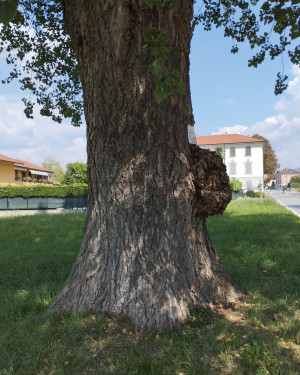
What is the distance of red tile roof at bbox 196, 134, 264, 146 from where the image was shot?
59.7 metres

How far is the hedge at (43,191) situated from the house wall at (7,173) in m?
10.2

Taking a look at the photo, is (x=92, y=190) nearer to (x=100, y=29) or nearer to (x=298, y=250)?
(x=100, y=29)

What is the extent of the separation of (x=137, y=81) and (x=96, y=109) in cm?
52

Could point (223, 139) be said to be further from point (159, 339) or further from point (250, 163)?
point (159, 339)

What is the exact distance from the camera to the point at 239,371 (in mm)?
2223

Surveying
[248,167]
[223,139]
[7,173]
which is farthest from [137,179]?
[223,139]

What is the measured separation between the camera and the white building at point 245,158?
57.3m

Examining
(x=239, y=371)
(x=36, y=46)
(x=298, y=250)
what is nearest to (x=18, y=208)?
(x=36, y=46)

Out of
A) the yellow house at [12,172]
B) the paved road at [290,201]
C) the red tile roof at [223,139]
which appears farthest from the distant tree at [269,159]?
the yellow house at [12,172]

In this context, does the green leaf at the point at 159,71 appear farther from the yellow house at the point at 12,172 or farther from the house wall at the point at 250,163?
the house wall at the point at 250,163

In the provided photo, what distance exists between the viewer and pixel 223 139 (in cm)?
6259

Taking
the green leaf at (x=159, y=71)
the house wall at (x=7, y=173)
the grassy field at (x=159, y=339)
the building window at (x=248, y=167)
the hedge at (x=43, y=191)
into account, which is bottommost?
the grassy field at (x=159, y=339)

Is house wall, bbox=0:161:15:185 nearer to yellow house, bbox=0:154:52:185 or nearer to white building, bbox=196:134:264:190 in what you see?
yellow house, bbox=0:154:52:185

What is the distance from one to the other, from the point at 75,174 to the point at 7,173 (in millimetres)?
8222
